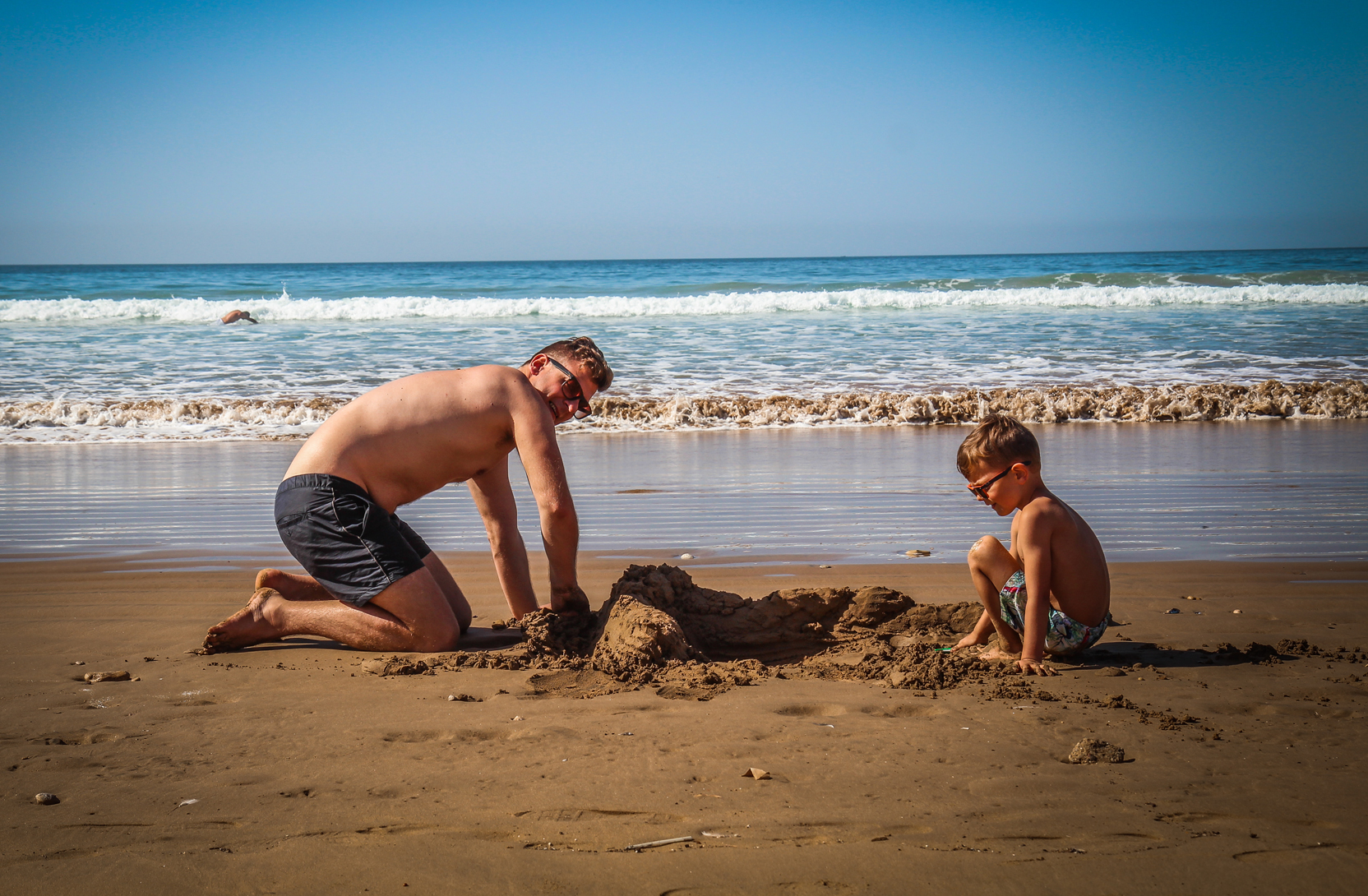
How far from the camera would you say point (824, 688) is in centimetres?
314

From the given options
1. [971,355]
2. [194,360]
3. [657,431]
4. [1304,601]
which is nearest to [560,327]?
[194,360]

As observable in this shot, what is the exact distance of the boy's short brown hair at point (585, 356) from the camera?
3738mm

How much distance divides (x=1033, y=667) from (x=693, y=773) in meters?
1.43

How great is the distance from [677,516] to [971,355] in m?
11.2

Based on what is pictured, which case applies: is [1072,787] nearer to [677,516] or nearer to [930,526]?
[930,526]

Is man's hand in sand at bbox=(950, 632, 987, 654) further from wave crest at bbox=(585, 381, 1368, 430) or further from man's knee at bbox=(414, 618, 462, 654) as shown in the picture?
wave crest at bbox=(585, 381, 1368, 430)

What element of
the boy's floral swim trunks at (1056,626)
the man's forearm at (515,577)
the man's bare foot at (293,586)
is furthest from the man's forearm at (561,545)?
the boy's floral swim trunks at (1056,626)

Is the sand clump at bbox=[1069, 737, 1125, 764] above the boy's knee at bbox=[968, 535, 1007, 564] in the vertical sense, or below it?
below

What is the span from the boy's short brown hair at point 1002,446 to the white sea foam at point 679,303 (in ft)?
74.6

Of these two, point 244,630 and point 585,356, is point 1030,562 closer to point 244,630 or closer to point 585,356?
point 585,356

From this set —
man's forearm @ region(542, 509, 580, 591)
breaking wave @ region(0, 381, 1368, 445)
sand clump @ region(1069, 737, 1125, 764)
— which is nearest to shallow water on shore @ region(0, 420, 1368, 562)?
breaking wave @ region(0, 381, 1368, 445)

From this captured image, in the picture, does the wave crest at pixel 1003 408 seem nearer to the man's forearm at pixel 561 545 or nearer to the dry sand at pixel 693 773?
the man's forearm at pixel 561 545

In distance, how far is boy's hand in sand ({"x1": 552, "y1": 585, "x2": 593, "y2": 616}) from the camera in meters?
3.74

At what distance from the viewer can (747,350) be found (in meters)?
17.1
